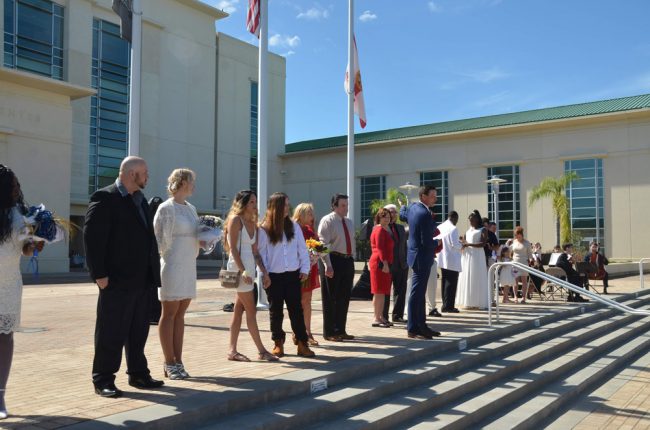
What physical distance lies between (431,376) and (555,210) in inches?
1324

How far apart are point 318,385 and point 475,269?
717cm

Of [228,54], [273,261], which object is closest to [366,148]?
[228,54]

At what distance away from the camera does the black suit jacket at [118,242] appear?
4.63 meters

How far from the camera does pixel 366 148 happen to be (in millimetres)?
47000

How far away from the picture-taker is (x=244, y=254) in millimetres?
6180

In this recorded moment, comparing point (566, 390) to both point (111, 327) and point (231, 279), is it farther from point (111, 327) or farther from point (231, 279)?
point (111, 327)

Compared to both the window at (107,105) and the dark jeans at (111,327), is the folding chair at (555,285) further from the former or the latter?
the window at (107,105)

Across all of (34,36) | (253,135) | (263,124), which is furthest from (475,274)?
(253,135)

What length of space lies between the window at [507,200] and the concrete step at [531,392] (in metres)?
31.7

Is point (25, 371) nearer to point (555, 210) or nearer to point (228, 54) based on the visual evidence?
point (555, 210)

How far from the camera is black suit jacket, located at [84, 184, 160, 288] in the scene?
463cm

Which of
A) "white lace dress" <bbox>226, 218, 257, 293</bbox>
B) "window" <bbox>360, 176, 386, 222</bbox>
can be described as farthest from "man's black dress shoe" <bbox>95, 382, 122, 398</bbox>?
"window" <bbox>360, 176, 386, 222</bbox>

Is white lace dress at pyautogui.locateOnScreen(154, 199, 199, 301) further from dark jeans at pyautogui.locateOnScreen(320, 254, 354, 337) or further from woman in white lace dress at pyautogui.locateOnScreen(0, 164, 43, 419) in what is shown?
dark jeans at pyautogui.locateOnScreen(320, 254, 354, 337)

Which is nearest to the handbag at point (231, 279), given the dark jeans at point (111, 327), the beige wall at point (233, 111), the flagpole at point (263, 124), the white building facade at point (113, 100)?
the dark jeans at point (111, 327)
